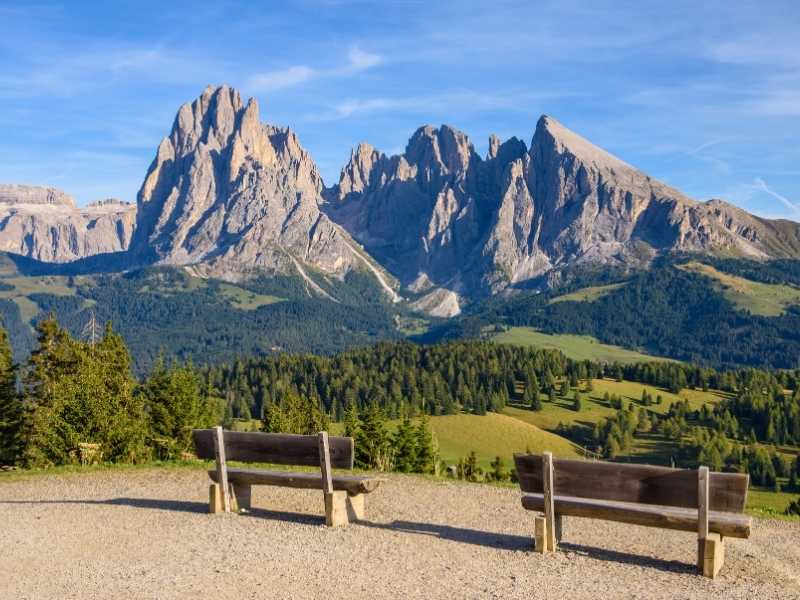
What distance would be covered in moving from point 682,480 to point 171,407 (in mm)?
48628

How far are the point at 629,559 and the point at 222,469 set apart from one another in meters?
11.1

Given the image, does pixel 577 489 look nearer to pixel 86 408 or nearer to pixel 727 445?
pixel 86 408

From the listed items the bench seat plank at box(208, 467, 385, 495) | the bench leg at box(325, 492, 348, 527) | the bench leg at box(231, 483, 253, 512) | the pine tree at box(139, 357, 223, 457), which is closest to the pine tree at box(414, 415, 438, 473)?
the pine tree at box(139, 357, 223, 457)

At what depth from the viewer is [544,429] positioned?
7303 inches

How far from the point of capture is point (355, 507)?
2078 centimetres

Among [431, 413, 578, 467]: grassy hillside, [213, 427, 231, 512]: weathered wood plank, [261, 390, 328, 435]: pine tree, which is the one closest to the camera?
[213, 427, 231, 512]: weathered wood plank

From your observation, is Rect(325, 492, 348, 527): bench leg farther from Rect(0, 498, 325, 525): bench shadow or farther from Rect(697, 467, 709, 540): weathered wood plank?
Rect(697, 467, 709, 540): weathered wood plank

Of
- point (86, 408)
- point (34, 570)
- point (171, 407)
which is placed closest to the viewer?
point (34, 570)

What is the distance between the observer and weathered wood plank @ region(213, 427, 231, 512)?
21.2 m

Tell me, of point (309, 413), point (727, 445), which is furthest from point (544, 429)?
point (309, 413)

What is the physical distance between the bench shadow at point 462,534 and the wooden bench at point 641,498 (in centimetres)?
116

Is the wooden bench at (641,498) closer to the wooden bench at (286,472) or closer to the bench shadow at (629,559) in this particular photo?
the bench shadow at (629,559)

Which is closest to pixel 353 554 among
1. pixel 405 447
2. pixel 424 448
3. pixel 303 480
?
pixel 303 480

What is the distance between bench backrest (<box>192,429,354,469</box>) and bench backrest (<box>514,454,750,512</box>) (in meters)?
4.72
